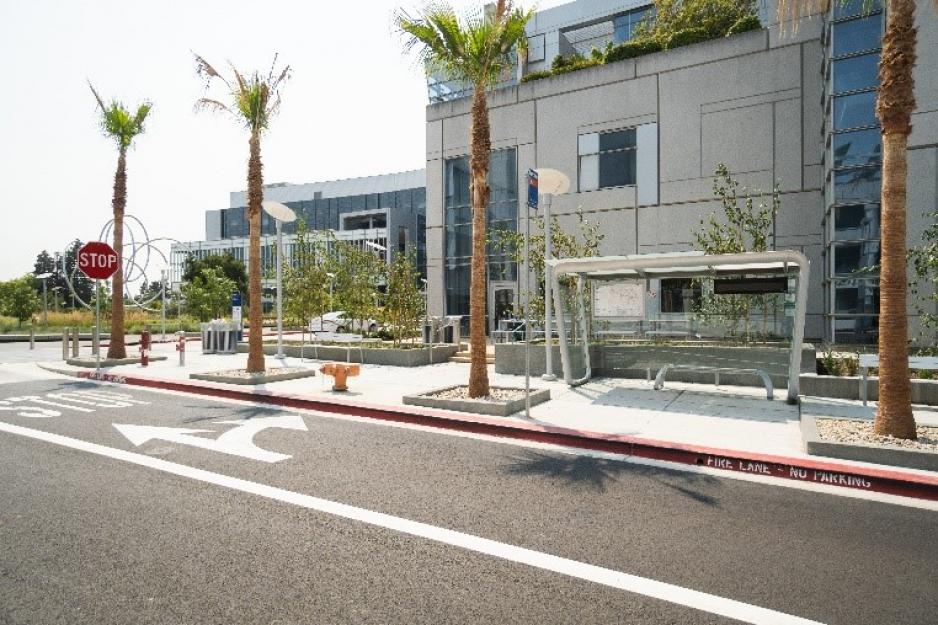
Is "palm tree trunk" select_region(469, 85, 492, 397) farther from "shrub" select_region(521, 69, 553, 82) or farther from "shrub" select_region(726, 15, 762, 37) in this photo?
"shrub" select_region(521, 69, 553, 82)

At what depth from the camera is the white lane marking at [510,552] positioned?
3.34 m

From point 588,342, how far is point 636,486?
317 inches

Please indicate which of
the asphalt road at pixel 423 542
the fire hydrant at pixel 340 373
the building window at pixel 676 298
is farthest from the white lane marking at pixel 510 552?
the building window at pixel 676 298

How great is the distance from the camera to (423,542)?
4.30 metres

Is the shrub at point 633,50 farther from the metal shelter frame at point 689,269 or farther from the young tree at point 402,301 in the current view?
the metal shelter frame at point 689,269

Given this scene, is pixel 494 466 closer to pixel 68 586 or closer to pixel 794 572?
pixel 794 572

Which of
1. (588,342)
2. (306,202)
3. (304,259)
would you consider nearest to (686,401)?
(588,342)

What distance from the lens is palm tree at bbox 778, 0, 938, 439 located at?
6633 mm

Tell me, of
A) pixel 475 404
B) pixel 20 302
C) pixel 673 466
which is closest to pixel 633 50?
pixel 475 404

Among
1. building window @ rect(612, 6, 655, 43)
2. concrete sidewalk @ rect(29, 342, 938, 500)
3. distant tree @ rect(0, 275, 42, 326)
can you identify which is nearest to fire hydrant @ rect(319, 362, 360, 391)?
concrete sidewalk @ rect(29, 342, 938, 500)

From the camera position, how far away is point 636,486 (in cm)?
567

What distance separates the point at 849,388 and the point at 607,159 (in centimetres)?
1493

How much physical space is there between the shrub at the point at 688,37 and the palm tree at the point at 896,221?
17345 mm

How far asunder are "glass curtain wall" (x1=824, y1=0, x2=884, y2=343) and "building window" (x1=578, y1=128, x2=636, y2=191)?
23.2 ft
